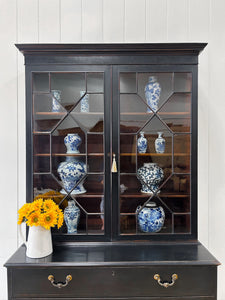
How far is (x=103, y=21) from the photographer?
5.70 feet

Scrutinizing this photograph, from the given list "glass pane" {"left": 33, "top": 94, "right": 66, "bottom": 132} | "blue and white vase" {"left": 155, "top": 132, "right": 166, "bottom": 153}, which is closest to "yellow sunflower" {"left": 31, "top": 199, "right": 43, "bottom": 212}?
"glass pane" {"left": 33, "top": 94, "right": 66, "bottom": 132}

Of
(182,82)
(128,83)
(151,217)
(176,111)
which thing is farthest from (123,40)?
(151,217)

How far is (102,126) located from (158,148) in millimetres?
379

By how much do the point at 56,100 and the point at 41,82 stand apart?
15 cm

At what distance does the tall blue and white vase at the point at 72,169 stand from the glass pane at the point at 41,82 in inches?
12.9

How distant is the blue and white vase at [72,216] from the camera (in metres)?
1.46

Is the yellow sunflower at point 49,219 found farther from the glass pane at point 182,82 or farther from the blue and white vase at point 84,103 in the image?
the glass pane at point 182,82

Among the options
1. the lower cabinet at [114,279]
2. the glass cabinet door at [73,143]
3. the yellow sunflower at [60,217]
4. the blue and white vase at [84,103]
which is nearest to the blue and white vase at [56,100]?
the glass cabinet door at [73,143]

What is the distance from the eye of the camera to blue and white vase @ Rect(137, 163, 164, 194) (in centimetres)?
146

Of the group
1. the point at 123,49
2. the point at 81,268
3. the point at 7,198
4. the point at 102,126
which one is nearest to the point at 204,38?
the point at 123,49

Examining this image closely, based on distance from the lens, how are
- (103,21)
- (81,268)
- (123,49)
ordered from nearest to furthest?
1. (81,268)
2. (123,49)
3. (103,21)

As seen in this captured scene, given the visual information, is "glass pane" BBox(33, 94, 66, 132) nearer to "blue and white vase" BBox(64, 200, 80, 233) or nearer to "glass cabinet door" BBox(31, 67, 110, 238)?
"glass cabinet door" BBox(31, 67, 110, 238)

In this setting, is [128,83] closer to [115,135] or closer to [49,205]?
[115,135]

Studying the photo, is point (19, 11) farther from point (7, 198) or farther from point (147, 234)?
point (147, 234)
